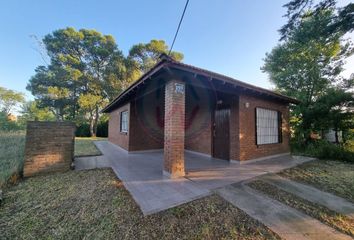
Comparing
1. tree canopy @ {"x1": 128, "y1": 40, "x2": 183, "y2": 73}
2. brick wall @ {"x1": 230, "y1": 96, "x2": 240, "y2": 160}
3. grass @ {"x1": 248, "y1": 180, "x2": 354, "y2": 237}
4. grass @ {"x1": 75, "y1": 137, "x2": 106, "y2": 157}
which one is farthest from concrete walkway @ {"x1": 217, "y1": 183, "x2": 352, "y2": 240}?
tree canopy @ {"x1": 128, "y1": 40, "x2": 183, "y2": 73}

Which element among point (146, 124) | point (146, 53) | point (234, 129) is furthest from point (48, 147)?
point (146, 53)

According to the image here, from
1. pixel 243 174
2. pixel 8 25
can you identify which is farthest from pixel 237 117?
pixel 8 25

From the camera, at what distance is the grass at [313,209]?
2.28 meters

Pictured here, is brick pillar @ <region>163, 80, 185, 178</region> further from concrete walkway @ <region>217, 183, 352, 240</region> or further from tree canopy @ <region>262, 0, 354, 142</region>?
tree canopy @ <region>262, 0, 354, 142</region>

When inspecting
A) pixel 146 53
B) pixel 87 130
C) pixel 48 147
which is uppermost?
pixel 146 53

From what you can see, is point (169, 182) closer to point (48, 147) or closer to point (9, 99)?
point (48, 147)

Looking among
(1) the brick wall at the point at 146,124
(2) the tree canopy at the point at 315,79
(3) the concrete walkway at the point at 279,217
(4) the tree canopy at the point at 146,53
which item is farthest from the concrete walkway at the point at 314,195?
(4) the tree canopy at the point at 146,53

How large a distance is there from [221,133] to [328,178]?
10.8 feet

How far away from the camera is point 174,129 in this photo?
4109 mm

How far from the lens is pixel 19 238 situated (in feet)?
6.95

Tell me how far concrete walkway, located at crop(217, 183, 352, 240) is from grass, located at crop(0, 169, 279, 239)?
6.7 inches

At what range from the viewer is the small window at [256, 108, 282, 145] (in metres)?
6.51

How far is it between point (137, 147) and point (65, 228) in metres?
5.63

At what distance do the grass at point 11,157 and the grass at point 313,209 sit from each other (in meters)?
5.72
